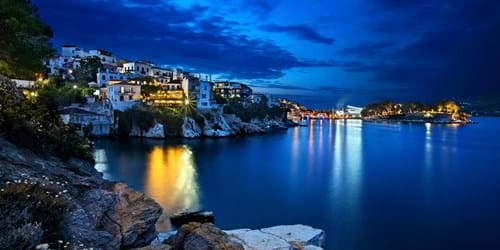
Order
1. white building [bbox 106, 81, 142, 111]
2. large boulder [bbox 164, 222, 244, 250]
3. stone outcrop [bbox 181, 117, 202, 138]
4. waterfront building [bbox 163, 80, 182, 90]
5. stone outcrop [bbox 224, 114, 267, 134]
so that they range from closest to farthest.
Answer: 1. large boulder [bbox 164, 222, 244, 250]
2. white building [bbox 106, 81, 142, 111]
3. stone outcrop [bbox 181, 117, 202, 138]
4. waterfront building [bbox 163, 80, 182, 90]
5. stone outcrop [bbox 224, 114, 267, 134]

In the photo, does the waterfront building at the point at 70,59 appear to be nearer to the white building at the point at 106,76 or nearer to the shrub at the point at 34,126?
the white building at the point at 106,76

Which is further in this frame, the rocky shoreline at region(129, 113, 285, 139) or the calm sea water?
the rocky shoreline at region(129, 113, 285, 139)

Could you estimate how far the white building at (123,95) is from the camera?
178 ft

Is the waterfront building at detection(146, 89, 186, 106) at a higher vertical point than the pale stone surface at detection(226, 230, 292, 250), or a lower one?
higher

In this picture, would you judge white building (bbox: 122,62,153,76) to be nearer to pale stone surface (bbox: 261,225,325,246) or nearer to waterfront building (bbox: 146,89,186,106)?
waterfront building (bbox: 146,89,186,106)

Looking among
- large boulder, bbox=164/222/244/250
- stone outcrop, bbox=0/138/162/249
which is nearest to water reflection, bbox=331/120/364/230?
large boulder, bbox=164/222/244/250

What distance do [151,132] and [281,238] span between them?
151ft

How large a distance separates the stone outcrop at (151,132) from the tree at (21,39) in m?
37.6

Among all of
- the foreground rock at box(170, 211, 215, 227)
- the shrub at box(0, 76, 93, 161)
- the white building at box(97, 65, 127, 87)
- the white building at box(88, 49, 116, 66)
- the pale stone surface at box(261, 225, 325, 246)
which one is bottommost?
the foreground rock at box(170, 211, 215, 227)

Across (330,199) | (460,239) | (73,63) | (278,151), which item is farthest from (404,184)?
(73,63)

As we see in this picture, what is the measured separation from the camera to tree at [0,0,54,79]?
43.1 feet

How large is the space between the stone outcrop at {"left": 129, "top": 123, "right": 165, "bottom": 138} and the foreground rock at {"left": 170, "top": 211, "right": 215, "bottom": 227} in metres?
40.1

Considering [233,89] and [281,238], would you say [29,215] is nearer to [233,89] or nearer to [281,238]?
[281,238]

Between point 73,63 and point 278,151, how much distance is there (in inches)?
1907
